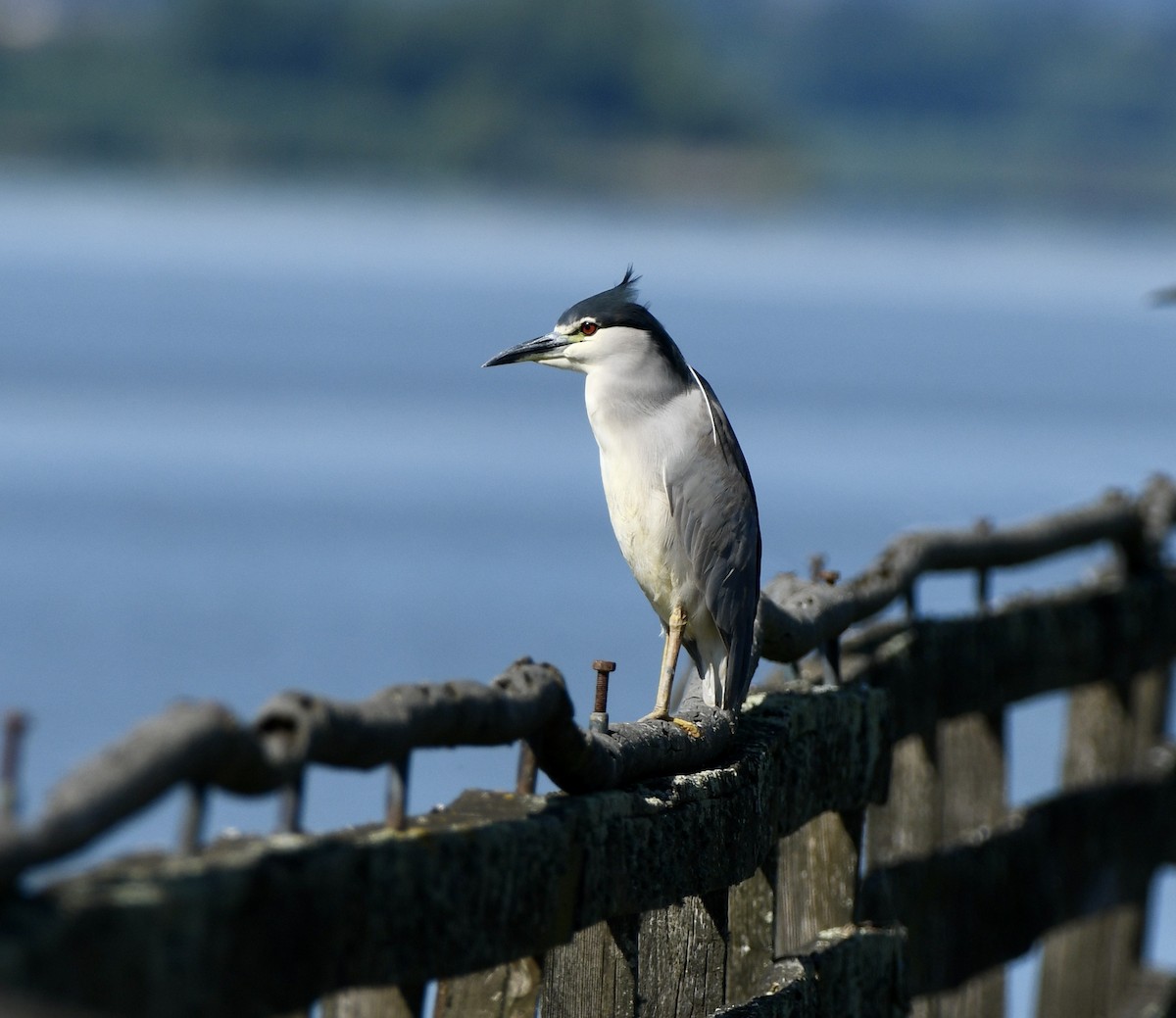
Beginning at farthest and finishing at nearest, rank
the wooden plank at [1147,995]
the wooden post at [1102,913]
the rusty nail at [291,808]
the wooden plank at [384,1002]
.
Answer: the wooden plank at [1147,995] → the wooden post at [1102,913] → the wooden plank at [384,1002] → the rusty nail at [291,808]

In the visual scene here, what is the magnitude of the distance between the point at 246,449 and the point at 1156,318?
141 feet

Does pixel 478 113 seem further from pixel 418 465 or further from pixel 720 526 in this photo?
pixel 720 526

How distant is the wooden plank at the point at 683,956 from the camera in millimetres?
3164

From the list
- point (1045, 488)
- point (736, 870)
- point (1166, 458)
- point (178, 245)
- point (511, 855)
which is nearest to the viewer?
point (511, 855)

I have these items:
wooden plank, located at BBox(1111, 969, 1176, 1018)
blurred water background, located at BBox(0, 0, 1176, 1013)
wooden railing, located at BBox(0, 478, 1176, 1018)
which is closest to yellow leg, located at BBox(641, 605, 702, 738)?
wooden railing, located at BBox(0, 478, 1176, 1018)

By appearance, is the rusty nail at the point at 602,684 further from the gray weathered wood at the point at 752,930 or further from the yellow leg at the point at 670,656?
the gray weathered wood at the point at 752,930

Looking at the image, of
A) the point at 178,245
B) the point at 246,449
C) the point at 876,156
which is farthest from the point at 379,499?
the point at 876,156

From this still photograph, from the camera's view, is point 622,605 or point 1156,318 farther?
point 1156,318

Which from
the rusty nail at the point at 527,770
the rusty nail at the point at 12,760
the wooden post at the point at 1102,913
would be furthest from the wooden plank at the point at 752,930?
the wooden post at the point at 1102,913

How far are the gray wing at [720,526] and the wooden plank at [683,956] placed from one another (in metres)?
0.94

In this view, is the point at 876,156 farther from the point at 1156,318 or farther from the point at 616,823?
the point at 616,823

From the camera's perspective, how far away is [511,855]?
2.37 metres

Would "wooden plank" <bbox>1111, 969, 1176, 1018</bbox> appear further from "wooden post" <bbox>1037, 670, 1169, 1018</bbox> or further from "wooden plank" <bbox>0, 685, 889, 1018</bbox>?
"wooden plank" <bbox>0, 685, 889, 1018</bbox>

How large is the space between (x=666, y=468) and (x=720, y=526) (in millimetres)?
157
